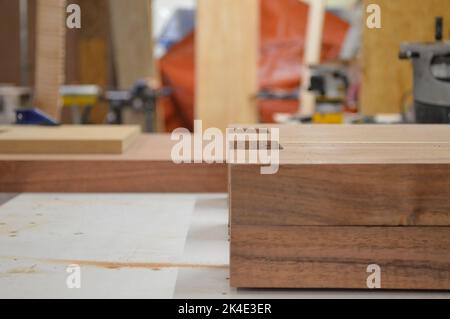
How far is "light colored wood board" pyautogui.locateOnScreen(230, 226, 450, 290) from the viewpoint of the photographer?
0.94 m

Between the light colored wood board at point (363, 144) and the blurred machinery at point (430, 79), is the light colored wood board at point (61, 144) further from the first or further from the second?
the blurred machinery at point (430, 79)

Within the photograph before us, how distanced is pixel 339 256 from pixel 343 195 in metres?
0.09

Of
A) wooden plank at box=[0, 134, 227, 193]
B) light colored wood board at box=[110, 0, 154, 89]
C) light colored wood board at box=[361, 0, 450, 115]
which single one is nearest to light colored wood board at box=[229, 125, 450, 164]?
wooden plank at box=[0, 134, 227, 193]

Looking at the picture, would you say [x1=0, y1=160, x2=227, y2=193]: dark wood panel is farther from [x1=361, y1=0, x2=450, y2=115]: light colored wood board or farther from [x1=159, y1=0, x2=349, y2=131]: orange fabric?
[x1=159, y1=0, x2=349, y2=131]: orange fabric

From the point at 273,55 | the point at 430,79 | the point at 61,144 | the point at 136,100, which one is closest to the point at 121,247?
the point at 61,144

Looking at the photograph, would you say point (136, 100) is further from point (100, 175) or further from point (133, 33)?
point (100, 175)

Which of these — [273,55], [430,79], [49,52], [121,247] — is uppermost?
[273,55]

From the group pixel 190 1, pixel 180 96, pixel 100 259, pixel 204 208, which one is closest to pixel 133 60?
pixel 180 96

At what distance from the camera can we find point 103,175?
5.46ft

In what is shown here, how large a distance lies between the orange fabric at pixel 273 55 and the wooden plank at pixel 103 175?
498 centimetres

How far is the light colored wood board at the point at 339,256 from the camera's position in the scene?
94cm

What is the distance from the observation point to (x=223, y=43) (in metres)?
4.79
